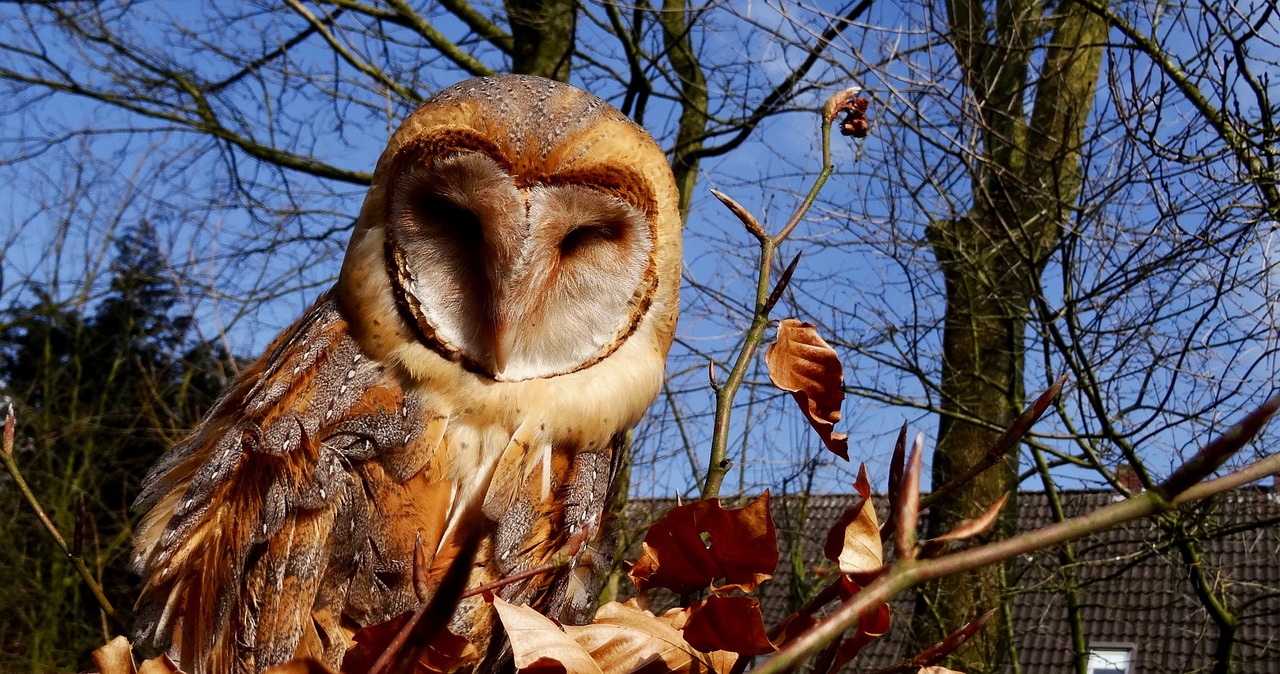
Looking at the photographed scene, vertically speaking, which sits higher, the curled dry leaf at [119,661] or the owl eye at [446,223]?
the owl eye at [446,223]

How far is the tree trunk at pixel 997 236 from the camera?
12.9 feet

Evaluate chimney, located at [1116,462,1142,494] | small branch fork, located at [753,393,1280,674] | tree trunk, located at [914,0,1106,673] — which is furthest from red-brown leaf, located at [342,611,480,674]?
chimney, located at [1116,462,1142,494]

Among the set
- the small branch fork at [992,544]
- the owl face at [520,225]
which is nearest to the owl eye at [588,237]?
the owl face at [520,225]

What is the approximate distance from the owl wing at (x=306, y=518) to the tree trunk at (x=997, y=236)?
284 cm

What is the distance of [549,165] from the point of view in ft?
4.54

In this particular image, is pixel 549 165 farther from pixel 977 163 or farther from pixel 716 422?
pixel 977 163

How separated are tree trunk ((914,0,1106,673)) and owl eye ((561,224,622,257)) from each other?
2552mm

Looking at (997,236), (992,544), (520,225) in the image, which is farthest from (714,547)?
(997,236)

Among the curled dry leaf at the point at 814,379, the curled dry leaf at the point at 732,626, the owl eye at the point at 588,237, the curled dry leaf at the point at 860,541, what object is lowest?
the curled dry leaf at the point at 732,626

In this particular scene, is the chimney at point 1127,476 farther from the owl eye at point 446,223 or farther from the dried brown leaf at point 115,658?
the dried brown leaf at point 115,658

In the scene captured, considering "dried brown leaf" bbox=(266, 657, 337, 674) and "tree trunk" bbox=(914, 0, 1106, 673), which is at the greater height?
"tree trunk" bbox=(914, 0, 1106, 673)

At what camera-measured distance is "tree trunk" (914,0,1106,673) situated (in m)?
3.94

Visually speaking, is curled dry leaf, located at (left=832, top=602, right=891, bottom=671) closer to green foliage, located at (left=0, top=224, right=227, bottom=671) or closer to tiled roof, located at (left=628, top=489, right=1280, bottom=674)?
tiled roof, located at (left=628, top=489, right=1280, bottom=674)

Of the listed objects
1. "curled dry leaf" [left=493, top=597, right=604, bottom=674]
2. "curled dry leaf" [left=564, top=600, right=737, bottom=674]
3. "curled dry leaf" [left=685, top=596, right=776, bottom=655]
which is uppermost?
"curled dry leaf" [left=685, top=596, right=776, bottom=655]
